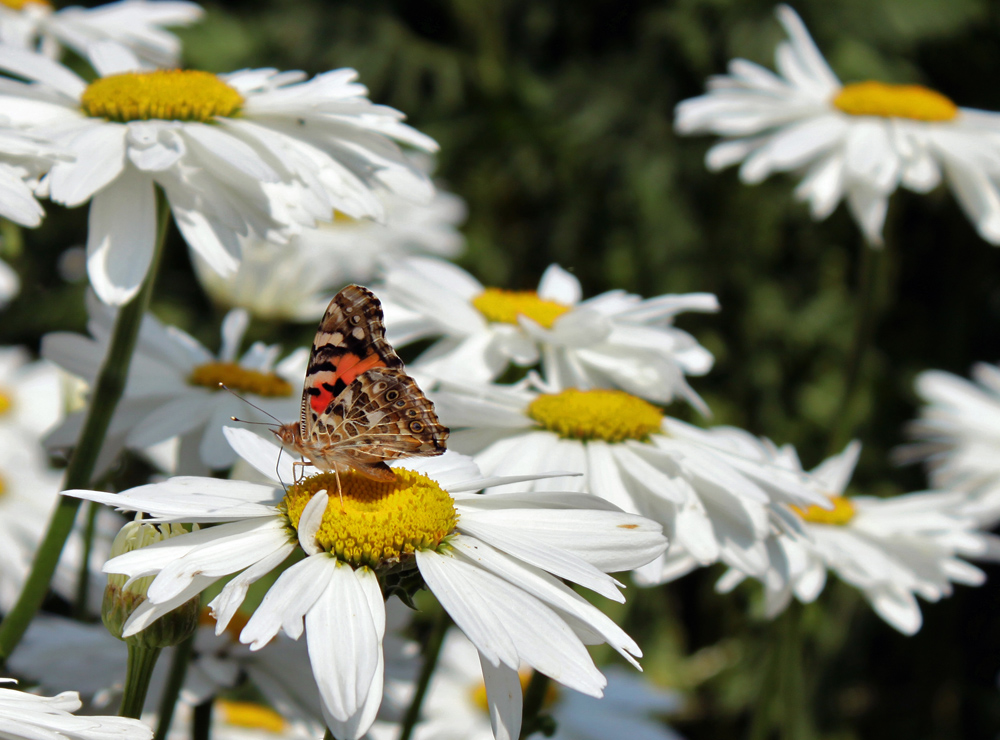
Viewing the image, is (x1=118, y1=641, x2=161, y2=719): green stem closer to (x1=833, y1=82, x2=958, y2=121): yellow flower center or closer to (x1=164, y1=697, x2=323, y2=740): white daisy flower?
(x1=164, y1=697, x2=323, y2=740): white daisy flower

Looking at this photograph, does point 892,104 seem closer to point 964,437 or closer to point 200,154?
point 964,437

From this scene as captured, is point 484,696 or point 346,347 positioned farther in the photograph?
point 484,696

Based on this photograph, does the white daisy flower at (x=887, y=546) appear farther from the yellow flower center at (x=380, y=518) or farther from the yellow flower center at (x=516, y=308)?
the yellow flower center at (x=380, y=518)

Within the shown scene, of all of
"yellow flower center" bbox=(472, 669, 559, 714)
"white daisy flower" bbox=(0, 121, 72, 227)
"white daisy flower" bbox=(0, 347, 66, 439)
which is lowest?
"yellow flower center" bbox=(472, 669, 559, 714)

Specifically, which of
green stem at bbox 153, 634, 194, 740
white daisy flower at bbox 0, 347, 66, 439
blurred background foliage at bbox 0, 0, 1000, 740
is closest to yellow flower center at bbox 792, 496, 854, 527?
green stem at bbox 153, 634, 194, 740

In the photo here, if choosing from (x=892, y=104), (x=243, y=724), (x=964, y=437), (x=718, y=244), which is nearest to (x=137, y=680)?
(x=243, y=724)

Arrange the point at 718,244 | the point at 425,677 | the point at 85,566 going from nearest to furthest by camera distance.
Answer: the point at 425,677
the point at 85,566
the point at 718,244
